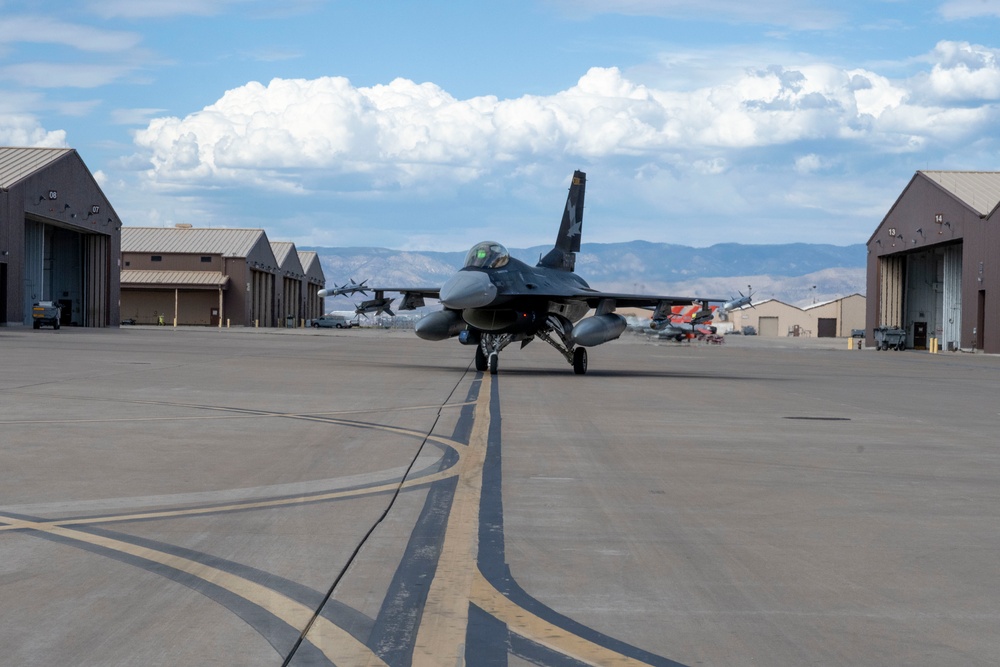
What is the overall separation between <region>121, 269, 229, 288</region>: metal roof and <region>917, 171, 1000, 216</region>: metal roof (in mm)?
65546

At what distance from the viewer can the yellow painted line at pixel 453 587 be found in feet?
16.1

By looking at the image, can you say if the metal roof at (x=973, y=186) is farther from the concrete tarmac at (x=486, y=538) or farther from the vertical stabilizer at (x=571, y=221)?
the concrete tarmac at (x=486, y=538)

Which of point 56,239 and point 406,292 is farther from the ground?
point 56,239

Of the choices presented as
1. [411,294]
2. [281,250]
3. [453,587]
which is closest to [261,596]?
[453,587]

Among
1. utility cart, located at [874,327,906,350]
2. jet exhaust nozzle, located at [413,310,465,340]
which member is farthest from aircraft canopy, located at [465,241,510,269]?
utility cart, located at [874,327,906,350]

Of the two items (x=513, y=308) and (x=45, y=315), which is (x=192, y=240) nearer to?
(x=45, y=315)

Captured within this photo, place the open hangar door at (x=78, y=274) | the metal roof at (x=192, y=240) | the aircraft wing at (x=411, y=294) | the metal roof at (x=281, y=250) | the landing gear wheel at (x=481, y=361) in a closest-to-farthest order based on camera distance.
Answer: the landing gear wheel at (x=481, y=361), the aircraft wing at (x=411, y=294), the open hangar door at (x=78, y=274), the metal roof at (x=192, y=240), the metal roof at (x=281, y=250)

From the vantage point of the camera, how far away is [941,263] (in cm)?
7162

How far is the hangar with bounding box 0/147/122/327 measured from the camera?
6209 centimetres

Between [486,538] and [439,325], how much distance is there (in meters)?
22.6

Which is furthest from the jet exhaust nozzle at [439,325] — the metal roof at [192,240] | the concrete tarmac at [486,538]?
the metal roof at [192,240]

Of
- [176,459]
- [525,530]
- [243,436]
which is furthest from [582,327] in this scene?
[525,530]

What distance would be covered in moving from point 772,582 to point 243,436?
8079 mm

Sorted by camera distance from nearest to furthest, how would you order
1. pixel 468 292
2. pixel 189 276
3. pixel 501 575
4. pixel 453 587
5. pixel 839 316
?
pixel 453 587, pixel 501 575, pixel 468 292, pixel 189 276, pixel 839 316
